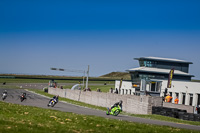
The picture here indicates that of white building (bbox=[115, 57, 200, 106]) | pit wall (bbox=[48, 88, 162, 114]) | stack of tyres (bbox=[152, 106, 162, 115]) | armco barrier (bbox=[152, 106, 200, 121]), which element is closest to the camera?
armco barrier (bbox=[152, 106, 200, 121])

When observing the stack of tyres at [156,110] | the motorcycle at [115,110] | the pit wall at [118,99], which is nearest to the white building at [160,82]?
the pit wall at [118,99]

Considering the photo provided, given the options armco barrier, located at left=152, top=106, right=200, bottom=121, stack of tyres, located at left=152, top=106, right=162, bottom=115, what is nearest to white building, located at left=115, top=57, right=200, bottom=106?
stack of tyres, located at left=152, top=106, right=162, bottom=115

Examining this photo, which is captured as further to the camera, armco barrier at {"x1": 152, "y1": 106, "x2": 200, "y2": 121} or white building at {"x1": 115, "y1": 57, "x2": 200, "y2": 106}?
white building at {"x1": 115, "y1": 57, "x2": 200, "y2": 106}

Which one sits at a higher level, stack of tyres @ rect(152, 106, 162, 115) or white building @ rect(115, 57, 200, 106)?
white building @ rect(115, 57, 200, 106)

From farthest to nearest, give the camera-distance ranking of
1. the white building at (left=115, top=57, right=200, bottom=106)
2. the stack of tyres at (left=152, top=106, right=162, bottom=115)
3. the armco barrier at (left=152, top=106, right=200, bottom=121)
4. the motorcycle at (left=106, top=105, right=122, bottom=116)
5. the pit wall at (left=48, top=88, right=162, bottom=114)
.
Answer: the white building at (left=115, top=57, right=200, bottom=106)
the pit wall at (left=48, top=88, right=162, bottom=114)
the stack of tyres at (left=152, top=106, right=162, bottom=115)
the motorcycle at (left=106, top=105, right=122, bottom=116)
the armco barrier at (left=152, top=106, right=200, bottom=121)

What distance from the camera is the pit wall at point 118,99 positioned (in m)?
35.9

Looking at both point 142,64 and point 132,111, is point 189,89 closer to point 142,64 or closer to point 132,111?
point 132,111

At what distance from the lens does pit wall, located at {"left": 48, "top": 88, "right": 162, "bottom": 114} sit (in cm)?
3589

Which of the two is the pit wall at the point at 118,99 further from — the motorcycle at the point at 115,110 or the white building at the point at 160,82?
the motorcycle at the point at 115,110

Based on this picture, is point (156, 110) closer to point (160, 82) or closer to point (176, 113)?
point (176, 113)

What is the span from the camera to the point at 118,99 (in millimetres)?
45344

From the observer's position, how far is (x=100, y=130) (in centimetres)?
1504

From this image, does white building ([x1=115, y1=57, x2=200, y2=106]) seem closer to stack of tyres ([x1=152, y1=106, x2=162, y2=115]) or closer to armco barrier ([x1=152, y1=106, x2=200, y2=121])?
stack of tyres ([x1=152, y1=106, x2=162, y2=115])

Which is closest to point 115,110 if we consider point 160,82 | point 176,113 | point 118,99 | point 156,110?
point 176,113
